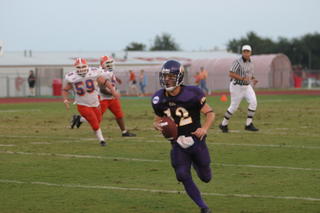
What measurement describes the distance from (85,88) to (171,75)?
699 cm

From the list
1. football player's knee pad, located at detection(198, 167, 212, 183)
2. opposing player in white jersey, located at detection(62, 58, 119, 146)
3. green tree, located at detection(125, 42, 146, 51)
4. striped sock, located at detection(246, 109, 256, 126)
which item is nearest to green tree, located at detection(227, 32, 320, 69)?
green tree, located at detection(125, 42, 146, 51)

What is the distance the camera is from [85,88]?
48.0 ft

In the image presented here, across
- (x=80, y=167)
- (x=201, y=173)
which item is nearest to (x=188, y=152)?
(x=201, y=173)

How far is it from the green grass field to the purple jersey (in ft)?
3.05

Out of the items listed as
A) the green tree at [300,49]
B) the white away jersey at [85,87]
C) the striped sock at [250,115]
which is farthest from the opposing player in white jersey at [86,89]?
the green tree at [300,49]

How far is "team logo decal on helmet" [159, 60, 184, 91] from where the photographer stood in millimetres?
7797

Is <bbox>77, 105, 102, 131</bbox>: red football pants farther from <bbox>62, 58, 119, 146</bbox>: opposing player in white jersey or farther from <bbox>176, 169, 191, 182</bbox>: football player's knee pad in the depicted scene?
<bbox>176, 169, 191, 182</bbox>: football player's knee pad

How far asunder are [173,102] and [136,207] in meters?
1.28

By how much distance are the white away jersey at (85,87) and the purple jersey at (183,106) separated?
669 cm

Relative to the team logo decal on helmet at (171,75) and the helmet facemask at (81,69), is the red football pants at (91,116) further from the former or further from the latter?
the team logo decal on helmet at (171,75)

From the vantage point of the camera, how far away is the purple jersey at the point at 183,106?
26.1 ft

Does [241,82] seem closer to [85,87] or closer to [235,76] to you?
[235,76]

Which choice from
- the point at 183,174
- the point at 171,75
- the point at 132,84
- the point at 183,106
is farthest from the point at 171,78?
the point at 132,84

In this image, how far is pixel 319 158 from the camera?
12.1 meters
